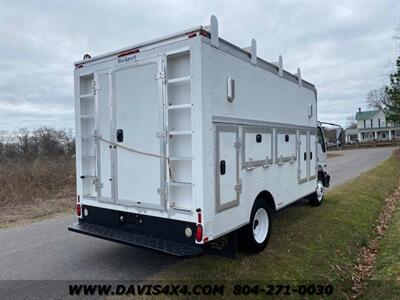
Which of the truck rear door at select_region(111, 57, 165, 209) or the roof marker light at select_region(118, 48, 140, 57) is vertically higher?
the roof marker light at select_region(118, 48, 140, 57)

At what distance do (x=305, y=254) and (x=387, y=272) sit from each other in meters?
1.21

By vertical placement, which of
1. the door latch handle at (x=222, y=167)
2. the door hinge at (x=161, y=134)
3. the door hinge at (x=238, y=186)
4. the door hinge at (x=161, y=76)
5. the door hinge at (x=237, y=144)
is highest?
the door hinge at (x=161, y=76)

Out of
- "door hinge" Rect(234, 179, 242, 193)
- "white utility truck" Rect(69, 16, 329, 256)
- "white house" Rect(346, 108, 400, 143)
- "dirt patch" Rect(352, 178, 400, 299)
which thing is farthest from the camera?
"white house" Rect(346, 108, 400, 143)

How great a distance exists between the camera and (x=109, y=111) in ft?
16.8

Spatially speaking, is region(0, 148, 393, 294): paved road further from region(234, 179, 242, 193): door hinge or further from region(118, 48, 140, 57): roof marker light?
region(118, 48, 140, 57): roof marker light

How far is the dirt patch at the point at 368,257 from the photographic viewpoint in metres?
5.14

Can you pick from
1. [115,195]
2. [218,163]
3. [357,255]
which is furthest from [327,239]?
[115,195]

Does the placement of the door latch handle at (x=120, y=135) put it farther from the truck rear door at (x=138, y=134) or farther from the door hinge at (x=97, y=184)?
the door hinge at (x=97, y=184)

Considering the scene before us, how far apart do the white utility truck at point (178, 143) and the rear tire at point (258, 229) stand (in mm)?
17

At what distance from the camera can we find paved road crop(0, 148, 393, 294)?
4.89 meters

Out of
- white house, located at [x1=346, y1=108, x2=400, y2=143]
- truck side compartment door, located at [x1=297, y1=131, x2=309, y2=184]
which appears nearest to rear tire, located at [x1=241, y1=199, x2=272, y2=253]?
truck side compartment door, located at [x1=297, y1=131, x2=309, y2=184]

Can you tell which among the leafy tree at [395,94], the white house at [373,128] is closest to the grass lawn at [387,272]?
the leafy tree at [395,94]

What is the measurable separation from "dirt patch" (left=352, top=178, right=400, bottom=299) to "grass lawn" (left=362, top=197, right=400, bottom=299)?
0.32 ft

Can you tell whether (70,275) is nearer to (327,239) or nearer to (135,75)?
(135,75)
